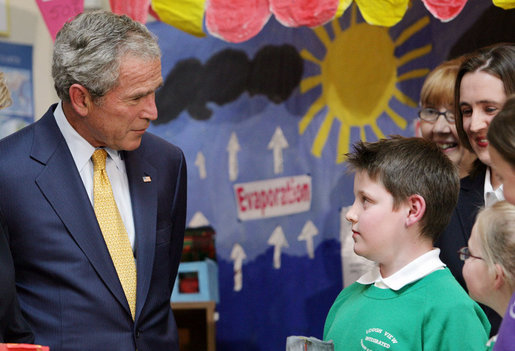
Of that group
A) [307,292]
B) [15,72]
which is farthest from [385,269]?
[15,72]

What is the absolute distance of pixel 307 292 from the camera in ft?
10.8

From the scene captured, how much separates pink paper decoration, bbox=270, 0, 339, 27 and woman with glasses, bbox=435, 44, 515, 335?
529 millimetres

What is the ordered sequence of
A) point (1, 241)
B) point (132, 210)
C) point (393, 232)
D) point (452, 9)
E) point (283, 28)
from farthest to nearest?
point (283, 28), point (452, 9), point (132, 210), point (393, 232), point (1, 241)

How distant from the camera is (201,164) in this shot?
130 inches

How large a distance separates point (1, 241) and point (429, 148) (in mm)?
1193

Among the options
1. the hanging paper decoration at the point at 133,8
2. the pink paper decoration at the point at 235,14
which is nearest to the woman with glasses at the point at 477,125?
the pink paper decoration at the point at 235,14

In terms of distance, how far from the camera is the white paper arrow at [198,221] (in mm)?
3318

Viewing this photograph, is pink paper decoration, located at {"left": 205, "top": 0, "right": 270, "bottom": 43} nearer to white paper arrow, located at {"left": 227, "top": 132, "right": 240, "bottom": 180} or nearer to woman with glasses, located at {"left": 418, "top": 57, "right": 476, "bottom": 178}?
woman with glasses, located at {"left": 418, "top": 57, "right": 476, "bottom": 178}

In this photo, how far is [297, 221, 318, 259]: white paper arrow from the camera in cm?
330

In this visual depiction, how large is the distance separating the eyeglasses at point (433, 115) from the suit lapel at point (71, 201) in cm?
129

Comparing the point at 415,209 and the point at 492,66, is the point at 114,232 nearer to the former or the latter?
the point at 415,209

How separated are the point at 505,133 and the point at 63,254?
1.20m

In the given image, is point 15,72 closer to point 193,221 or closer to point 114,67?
point 193,221

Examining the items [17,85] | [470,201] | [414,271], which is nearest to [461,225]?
[470,201]
